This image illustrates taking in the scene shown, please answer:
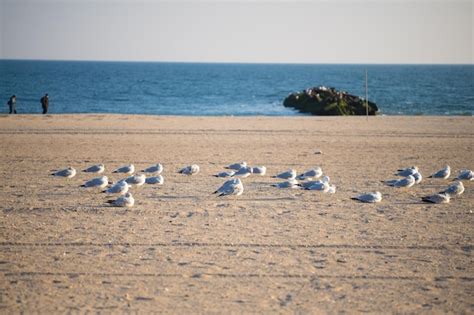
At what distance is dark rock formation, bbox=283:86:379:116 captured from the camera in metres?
42.0

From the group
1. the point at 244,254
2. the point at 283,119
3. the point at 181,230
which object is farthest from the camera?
the point at 283,119

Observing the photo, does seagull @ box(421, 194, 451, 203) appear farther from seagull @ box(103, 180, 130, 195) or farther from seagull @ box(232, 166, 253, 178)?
seagull @ box(103, 180, 130, 195)

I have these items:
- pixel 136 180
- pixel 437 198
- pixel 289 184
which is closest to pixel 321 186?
pixel 289 184

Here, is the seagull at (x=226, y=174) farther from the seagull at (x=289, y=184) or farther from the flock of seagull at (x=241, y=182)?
the seagull at (x=289, y=184)

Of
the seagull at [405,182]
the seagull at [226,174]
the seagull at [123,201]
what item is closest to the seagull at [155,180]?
the seagull at [226,174]

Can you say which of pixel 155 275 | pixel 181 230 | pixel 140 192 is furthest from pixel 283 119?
pixel 155 275

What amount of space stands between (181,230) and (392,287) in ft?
11.8

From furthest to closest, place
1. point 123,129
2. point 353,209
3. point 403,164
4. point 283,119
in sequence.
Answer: point 283,119
point 123,129
point 403,164
point 353,209

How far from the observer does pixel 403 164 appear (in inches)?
665

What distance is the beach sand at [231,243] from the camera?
6.67 metres

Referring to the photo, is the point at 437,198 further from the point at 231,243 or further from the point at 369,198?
the point at 231,243

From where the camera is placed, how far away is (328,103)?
144 ft

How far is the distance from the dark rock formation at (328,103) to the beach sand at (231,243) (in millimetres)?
24618

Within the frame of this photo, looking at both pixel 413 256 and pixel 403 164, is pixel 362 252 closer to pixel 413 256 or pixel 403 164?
pixel 413 256
